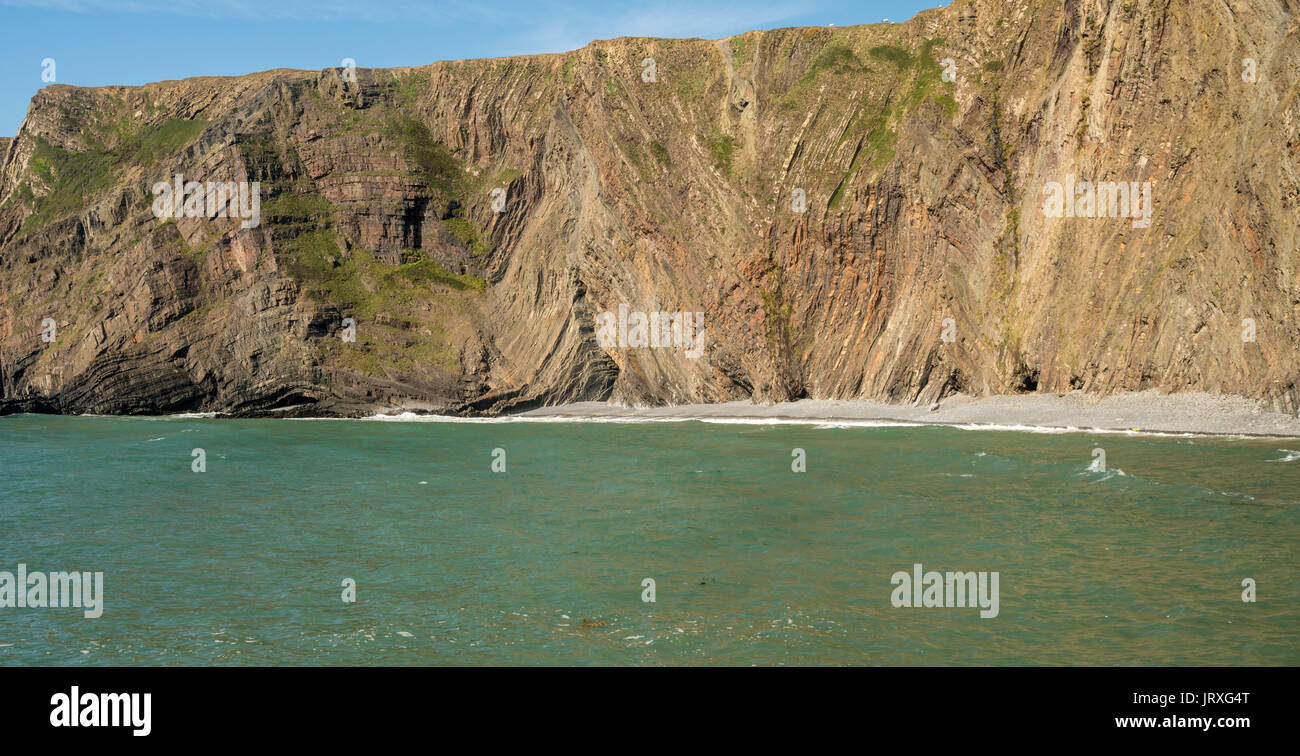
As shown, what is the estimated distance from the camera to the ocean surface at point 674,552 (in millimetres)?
15938

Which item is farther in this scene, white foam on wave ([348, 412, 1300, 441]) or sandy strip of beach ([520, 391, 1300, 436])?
white foam on wave ([348, 412, 1300, 441])

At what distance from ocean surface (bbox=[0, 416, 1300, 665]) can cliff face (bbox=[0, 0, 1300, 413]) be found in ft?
28.1

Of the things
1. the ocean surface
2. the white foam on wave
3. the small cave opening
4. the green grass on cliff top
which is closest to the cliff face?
the small cave opening

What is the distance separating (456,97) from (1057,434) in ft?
170

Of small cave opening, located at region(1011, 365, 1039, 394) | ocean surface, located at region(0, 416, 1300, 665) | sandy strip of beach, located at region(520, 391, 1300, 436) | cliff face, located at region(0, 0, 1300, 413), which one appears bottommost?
ocean surface, located at region(0, 416, 1300, 665)

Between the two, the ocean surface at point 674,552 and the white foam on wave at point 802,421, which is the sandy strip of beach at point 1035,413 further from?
the ocean surface at point 674,552

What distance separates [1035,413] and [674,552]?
2663cm

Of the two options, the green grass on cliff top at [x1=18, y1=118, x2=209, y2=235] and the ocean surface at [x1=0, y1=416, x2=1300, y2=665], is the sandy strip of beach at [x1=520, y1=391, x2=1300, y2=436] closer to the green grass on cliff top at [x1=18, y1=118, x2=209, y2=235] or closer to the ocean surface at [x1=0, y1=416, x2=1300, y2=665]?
the ocean surface at [x1=0, y1=416, x2=1300, y2=665]

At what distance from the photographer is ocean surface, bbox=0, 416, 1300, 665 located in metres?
15.9

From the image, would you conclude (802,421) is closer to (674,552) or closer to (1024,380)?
(1024,380)
